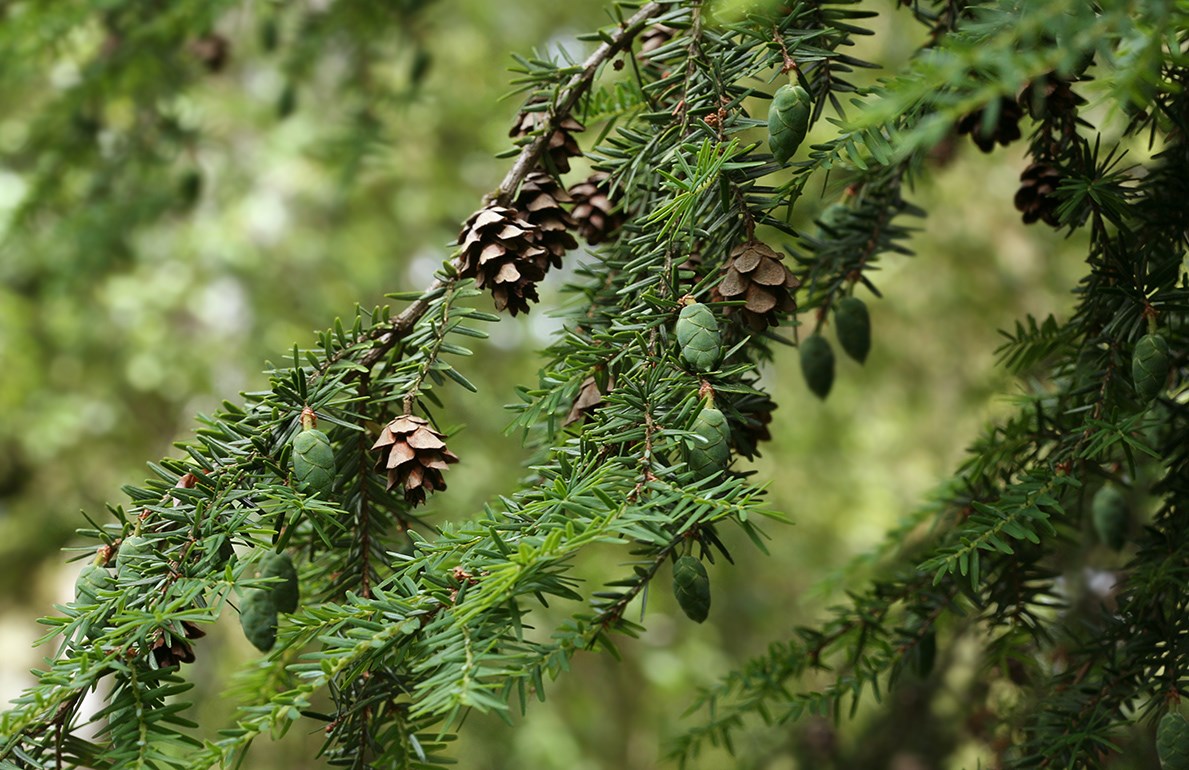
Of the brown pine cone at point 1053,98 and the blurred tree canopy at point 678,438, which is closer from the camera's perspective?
the blurred tree canopy at point 678,438

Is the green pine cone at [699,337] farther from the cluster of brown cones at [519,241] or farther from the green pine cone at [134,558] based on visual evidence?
the green pine cone at [134,558]

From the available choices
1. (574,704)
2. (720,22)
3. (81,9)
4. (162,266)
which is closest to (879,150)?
(720,22)

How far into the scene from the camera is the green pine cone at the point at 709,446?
0.57 m

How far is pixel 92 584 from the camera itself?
24.1 inches

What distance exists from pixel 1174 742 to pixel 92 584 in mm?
746

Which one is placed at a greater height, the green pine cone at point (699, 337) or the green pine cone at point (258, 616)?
the green pine cone at point (258, 616)

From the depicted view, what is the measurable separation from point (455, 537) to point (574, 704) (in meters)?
2.65

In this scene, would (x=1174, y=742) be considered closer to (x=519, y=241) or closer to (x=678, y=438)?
(x=678, y=438)

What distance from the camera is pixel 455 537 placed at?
61cm

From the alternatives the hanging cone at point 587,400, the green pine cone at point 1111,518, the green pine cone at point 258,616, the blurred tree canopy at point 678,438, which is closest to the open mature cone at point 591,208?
the blurred tree canopy at point 678,438

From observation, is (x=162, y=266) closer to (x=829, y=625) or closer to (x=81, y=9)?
(x=81, y=9)

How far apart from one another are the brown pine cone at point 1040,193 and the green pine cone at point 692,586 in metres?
0.40

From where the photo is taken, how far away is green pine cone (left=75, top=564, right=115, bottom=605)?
1.99 feet

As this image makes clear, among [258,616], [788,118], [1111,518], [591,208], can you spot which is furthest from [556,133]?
[1111,518]
